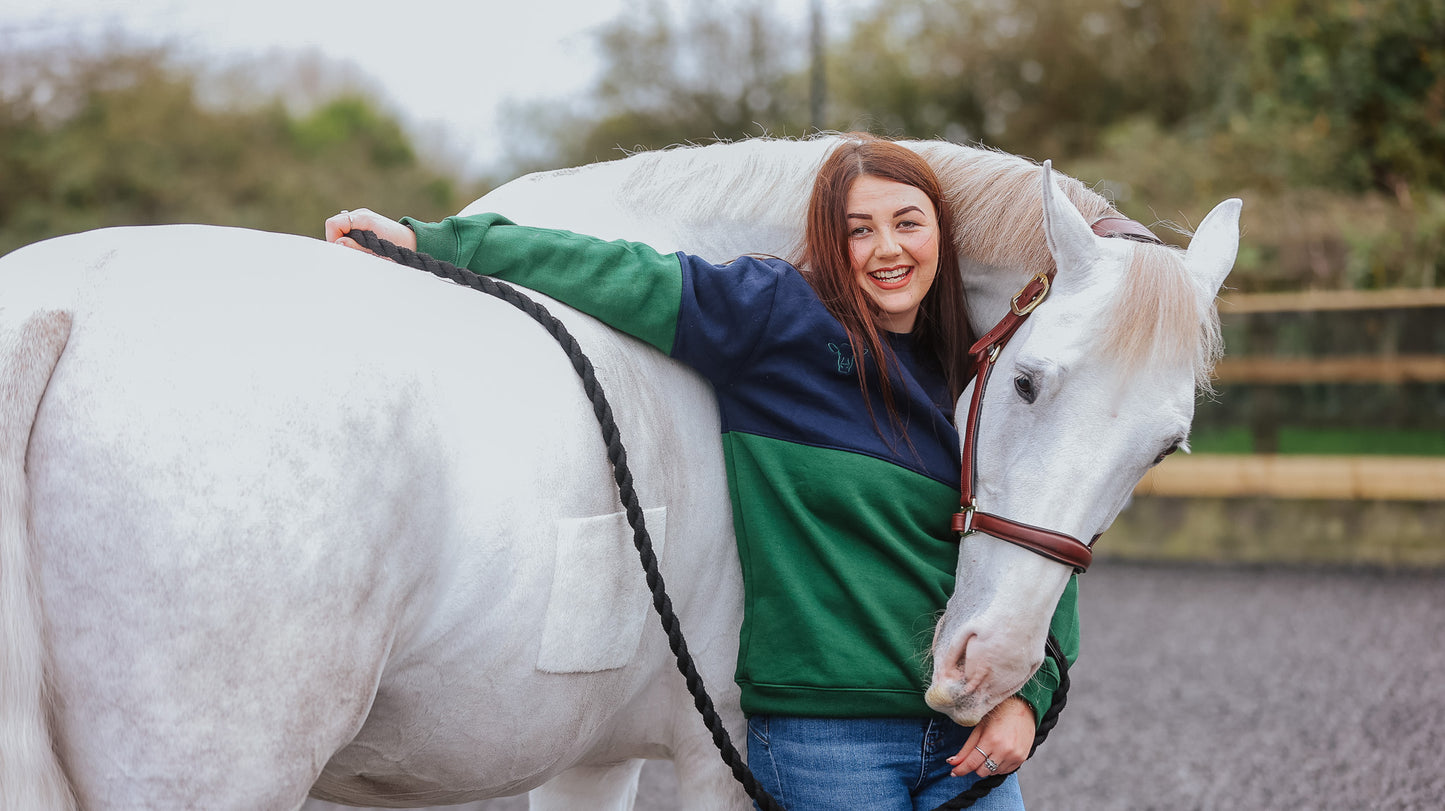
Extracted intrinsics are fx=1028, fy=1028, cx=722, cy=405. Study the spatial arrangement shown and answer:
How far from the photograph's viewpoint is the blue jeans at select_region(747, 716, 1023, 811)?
1.55 m

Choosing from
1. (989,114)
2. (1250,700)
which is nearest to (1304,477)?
(1250,700)

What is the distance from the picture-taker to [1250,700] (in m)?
5.01

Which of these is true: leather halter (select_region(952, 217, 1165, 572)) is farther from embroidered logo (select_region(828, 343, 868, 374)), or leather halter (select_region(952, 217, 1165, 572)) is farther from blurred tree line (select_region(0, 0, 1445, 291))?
blurred tree line (select_region(0, 0, 1445, 291))

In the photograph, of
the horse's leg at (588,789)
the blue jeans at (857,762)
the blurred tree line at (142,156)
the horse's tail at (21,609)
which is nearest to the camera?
the horse's tail at (21,609)

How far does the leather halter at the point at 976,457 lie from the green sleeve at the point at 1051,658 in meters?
0.17

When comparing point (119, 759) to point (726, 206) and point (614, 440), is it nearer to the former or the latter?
point (614, 440)

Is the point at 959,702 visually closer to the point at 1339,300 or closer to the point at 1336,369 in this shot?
the point at 1336,369

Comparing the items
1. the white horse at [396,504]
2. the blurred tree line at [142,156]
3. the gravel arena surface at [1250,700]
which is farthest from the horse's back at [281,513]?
the blurred tree line at [142,156]

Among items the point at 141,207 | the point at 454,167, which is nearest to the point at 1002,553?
the point at 141,207

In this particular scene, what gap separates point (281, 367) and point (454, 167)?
124 ft

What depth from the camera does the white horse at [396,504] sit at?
99 centimetres

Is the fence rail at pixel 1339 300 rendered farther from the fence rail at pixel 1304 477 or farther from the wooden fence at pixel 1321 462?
the fence rail at pixel 1304 477

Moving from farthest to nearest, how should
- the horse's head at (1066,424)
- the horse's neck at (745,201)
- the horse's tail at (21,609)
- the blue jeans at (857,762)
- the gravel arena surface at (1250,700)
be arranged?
the gravel arena surface at (1250,700), the horse's neck at (745,201), the blue jeans at (857,762), the horse's head at (1066,424), the horse's tail at (21,609)

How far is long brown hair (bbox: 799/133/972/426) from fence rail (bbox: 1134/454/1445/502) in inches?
234
